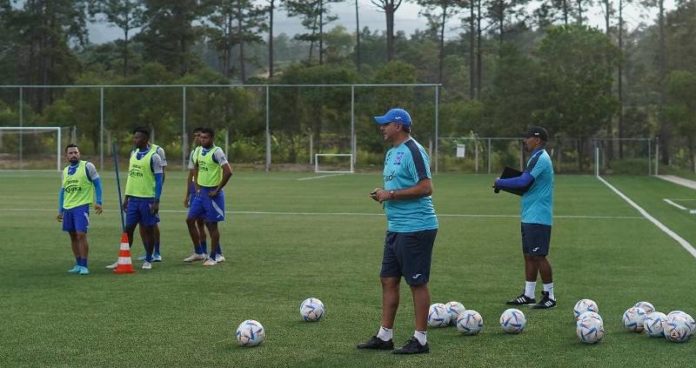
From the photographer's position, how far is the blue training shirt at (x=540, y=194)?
1088cm

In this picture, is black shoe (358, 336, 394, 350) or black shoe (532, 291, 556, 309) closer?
black shoe (358, 336, 394, 350)

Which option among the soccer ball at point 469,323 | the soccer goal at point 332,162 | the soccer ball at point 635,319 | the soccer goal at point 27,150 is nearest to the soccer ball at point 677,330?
the soccer ball at point 635,319

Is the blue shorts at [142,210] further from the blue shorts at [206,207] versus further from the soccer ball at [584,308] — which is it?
the soccer ball at [584,308]

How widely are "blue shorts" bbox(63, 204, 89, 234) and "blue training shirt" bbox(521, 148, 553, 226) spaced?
6160mm

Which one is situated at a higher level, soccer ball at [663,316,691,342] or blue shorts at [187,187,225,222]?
blue shorts at [187,187,225,222]

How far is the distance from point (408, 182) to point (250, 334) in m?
1.89

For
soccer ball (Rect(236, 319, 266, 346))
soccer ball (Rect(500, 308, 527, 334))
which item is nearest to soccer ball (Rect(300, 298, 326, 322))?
soccer ball (Rect(236, 319, 266, 346))

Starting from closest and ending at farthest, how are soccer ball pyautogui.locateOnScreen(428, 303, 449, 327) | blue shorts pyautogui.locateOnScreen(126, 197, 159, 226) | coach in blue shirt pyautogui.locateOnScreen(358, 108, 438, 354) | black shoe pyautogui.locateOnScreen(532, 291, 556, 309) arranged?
coach in blue shirt pyautogui.locateOnScreen(358, 108, 438, 354) → soccer ball pyautogui.locateOnScreen(428, 303, 449, 327) → black shoe pyautogui.locateOnScreen(532, 291, 556, 309) → blue shorts pyautogui.locateOnScreen(126, 197, 159, 226)

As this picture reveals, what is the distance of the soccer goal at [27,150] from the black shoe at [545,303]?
4997 centimetres

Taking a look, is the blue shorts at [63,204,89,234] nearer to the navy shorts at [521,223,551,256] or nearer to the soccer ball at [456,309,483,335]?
the navy shorts at [521,223,551,256]

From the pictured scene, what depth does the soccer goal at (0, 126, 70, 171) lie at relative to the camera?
57.9 m

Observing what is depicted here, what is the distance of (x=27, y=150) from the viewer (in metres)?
58.8

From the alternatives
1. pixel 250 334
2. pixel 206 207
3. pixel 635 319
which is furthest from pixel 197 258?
pixel 635 319

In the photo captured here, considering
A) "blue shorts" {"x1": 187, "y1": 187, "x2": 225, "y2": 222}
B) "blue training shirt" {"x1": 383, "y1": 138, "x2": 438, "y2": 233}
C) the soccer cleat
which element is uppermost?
"blue training shirt" {"x1": 383, "y1": 138, "x2": 438, "y2": 233}
